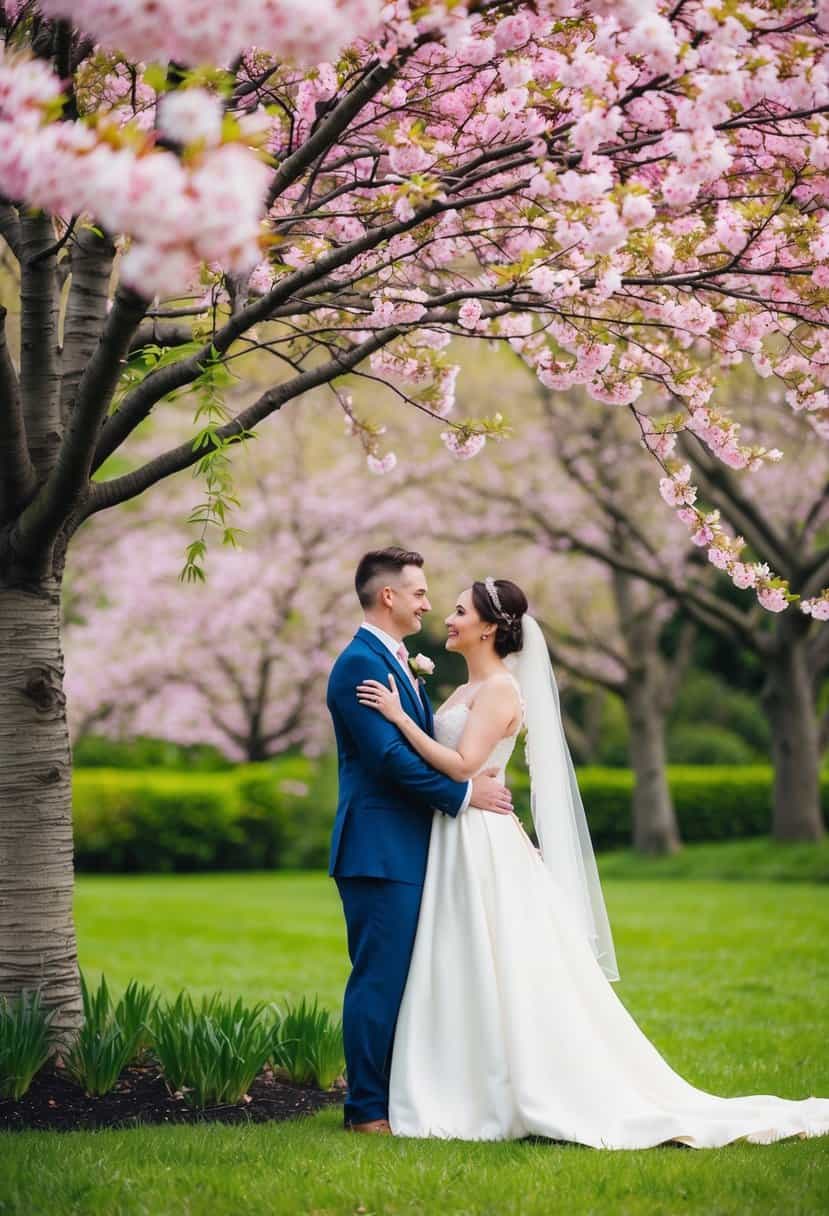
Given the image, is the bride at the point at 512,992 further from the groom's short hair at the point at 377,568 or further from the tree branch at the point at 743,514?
the tree branch at the point at 743,514

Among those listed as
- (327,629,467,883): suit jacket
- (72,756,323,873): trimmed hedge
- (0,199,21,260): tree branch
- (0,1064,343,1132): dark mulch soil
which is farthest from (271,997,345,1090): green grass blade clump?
(72,756,323,873): trimmed hedge

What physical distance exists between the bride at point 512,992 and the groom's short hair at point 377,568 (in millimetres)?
331

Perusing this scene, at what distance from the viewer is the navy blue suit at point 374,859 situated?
480 cm

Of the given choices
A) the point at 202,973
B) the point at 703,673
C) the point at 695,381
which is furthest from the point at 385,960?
the point at 703,673

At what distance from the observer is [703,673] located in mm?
29234

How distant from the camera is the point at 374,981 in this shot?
4.83m

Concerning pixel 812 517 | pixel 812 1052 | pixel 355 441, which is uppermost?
pixel 355 441

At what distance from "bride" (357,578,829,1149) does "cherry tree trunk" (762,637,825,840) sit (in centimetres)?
1231

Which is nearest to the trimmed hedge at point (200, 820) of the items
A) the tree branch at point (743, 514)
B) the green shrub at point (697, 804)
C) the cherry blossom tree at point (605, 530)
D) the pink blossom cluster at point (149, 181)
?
the green shrub at point (697, 804)

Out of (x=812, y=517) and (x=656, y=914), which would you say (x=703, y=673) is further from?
(x=656, y=914)

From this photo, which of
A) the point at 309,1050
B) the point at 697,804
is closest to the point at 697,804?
the point at 697,804

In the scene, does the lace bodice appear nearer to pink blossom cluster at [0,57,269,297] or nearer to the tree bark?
pink blossom cluster at [0,57,269,297]

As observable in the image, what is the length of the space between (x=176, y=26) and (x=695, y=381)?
2.84 m

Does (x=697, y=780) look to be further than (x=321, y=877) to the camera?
Yes
